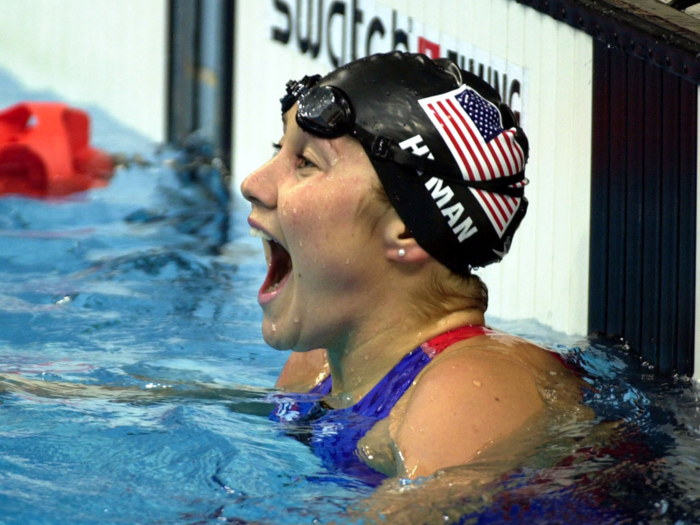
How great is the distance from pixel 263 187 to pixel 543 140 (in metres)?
1.73

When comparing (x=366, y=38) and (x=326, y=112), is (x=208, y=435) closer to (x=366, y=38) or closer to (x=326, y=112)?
(x=326, y=112)

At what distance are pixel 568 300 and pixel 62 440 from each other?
1.88 metres

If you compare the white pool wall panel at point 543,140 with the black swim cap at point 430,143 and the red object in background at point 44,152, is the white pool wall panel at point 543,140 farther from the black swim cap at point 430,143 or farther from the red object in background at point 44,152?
the red object in background at point 44,152

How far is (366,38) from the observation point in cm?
514

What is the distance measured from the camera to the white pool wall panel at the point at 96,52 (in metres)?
7.29

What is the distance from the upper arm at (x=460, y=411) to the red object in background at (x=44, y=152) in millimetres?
4789

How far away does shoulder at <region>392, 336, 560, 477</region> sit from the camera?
6.57 feet

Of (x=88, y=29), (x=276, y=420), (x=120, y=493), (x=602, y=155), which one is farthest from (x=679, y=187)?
(x=88, y=29)

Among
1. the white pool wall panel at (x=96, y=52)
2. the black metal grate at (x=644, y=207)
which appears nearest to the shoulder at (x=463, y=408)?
the black metal grate at (x=644, y=207)

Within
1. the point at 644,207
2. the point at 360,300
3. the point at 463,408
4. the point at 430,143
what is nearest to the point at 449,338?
the point at 360,300

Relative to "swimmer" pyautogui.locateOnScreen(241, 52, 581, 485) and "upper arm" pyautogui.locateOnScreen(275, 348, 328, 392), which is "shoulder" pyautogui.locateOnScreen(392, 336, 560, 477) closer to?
"swimmer" pyautogui.locateOnScreen(241, 52, 581, 485)

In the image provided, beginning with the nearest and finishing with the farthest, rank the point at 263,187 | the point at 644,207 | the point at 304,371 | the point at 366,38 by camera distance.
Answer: the point at 263,187
the point at 304,371
the point at 644,207
the point at 366,38

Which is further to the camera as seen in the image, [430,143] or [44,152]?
[44,152]

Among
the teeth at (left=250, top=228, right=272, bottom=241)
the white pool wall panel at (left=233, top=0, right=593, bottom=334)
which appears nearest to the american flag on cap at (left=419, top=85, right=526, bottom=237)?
the teeth at (left=250, top=228, right=272, bottom=241)
